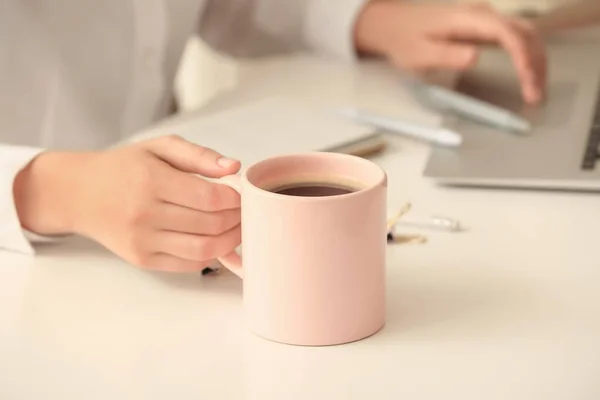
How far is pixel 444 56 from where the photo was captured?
98cm

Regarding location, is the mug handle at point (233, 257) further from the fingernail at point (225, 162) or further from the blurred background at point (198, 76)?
the blurred background at point (198, 76)

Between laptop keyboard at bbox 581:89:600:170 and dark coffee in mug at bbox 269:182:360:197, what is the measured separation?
294mm

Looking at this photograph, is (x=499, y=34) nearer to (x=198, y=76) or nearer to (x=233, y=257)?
(x=233, y=257)

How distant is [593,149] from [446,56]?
0.27 m

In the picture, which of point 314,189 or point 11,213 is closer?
point 314,189

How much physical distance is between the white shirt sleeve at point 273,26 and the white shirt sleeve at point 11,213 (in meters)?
0.54

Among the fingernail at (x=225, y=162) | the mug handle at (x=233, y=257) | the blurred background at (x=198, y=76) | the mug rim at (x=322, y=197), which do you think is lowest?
the blurred background at (x=198, y=76)

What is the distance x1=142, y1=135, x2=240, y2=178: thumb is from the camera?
547mm

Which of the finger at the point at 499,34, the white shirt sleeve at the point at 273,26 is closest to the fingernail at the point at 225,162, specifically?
the finger at the point at 499,34

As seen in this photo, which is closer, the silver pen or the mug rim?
the mug rim

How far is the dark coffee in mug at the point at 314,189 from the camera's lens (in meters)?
0.51

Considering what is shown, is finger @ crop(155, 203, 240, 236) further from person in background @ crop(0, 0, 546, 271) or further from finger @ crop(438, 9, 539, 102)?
finger @ crop(438, 9, 539, 102)

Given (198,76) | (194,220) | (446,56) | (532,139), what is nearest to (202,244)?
(194,220)

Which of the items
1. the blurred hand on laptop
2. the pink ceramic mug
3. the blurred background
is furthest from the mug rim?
the blurred background
